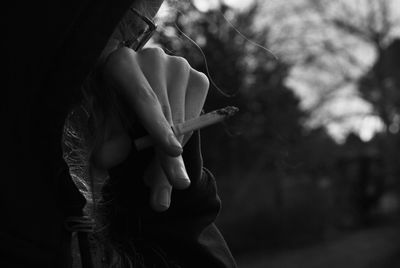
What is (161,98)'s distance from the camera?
0.80 metres

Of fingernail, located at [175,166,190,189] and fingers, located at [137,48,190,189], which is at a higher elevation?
fingers, located at [137,48,190,189]

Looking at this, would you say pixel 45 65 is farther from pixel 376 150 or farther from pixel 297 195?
pixel 376 150

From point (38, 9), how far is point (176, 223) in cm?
40

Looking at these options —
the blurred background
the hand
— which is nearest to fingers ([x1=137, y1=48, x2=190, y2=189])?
the hand

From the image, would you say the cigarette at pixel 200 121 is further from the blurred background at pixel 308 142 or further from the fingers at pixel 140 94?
the blurred background at pixel 308 142

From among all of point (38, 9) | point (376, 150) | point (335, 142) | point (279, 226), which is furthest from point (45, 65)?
point (376, 150)

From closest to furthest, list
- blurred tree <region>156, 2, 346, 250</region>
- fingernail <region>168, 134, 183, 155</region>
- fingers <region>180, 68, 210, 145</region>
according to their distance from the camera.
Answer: fingernail <region>168, 134, 183, 155</region>
fingers <region>180, 68, 210, 145</region>
blurred tree <region>156, 2, 346, 250</region>

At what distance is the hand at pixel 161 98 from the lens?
76 centimetres

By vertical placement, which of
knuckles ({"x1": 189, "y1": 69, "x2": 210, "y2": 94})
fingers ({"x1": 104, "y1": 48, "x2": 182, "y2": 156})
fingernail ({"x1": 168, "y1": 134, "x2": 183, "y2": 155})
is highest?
knuckles ({"x1": 189, "y1": 69, "x2": 210, "y2": 94})

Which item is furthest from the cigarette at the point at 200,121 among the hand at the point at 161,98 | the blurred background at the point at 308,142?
the blurred background at the point at 308,142

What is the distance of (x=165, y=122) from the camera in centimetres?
77

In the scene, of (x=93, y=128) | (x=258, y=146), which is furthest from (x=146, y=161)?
(x=258, y=146)

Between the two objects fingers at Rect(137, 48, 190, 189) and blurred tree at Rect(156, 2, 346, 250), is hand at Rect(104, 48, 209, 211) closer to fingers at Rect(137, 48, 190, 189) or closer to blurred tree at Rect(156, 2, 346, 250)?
fingers at Rect(137, 48, 190, 189)

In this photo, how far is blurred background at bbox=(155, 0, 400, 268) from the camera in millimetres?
5566
